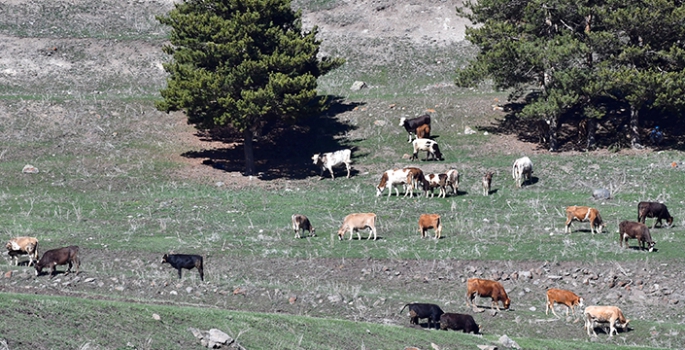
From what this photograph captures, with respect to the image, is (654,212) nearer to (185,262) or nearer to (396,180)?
(396,180)

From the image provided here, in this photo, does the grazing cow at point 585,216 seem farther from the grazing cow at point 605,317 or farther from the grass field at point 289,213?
the grazing cow at point 605,317

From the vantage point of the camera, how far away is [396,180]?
47312 mm

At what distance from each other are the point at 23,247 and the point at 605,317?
19.3 meters

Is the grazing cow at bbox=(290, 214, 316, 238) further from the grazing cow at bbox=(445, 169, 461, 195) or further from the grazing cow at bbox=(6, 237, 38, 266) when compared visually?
the grazing cow at bbox=(6, 237, 38, 266)

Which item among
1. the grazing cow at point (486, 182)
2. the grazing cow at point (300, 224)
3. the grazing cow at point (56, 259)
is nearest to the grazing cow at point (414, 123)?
the grazing cow at point (486, 182)

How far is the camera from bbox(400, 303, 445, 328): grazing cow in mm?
30562

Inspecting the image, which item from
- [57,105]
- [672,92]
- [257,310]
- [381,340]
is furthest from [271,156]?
[381,340]

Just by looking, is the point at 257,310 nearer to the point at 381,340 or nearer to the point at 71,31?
the point at 381,340

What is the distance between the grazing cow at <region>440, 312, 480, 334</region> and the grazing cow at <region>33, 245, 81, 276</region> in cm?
1252

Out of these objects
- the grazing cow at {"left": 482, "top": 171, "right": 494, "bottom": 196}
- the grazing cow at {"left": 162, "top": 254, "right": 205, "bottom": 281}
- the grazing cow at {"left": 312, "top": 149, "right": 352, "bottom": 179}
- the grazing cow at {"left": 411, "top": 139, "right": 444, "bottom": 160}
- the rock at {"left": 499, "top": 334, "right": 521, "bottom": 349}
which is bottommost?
the rock at {"left": 499, "top": 334, "right": 521, "bottom": 349}

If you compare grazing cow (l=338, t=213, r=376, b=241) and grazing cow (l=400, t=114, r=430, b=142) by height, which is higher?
grazing cow (l=400, t=114, r=430, b=142)

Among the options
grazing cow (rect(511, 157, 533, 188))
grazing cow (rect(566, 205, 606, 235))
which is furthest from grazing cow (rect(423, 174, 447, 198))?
grazing cow (rect(566, 205, 606, 235))

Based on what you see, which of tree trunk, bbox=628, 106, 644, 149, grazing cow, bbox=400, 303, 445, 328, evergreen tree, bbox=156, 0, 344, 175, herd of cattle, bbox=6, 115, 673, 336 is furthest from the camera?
tree trunk, bbox=628, 106, 644, 149

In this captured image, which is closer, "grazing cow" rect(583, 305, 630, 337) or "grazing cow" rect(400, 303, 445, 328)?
"grazing cow" rect(400, 303, 445, 328)
